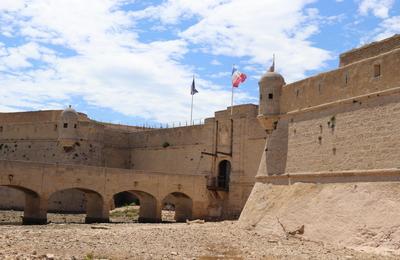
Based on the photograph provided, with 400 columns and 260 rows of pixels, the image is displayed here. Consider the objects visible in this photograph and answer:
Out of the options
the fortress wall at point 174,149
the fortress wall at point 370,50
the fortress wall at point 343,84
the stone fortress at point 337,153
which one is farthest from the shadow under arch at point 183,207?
the fortress wall at point 370,50

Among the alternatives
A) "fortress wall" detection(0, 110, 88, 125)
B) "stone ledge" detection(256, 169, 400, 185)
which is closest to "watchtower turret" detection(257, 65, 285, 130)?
"stone ledge" detection(256, 169, 400, 185)

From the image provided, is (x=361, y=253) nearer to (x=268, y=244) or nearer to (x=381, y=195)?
(x=381, y=195)

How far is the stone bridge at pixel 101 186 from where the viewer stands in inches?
1059

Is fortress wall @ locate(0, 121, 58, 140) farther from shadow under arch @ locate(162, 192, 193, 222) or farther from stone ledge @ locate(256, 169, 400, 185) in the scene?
stone ledge @ locate(256, 169, 400, 185)

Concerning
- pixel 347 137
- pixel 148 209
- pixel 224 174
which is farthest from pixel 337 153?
pixel 224 174

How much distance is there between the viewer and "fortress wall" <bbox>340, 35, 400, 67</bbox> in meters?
19.5

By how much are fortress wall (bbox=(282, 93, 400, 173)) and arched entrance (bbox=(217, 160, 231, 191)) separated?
1208cm

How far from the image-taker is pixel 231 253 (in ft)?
54.6

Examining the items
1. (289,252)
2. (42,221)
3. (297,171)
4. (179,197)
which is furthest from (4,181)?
(289,252)

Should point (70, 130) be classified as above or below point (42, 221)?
above

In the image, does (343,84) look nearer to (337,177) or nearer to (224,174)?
(337,177)

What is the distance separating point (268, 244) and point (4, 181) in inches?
552

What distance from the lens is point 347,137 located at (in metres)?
20.2

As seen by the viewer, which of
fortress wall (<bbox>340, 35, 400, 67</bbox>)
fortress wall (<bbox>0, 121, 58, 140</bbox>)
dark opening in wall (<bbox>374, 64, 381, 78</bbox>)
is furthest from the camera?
fortress wall (<bbox>0, 121, 58, 140</bbox>)
